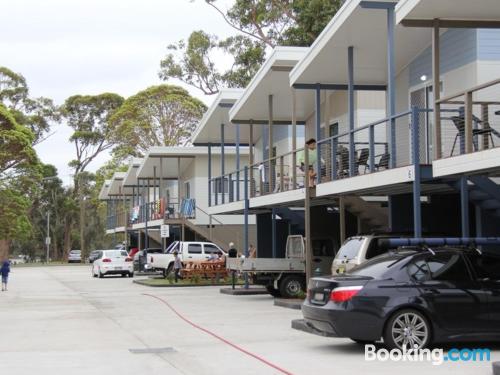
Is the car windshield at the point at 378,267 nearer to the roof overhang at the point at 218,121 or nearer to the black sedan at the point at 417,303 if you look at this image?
the black sedan at the point at 417,303

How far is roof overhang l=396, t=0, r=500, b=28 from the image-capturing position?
592 inches

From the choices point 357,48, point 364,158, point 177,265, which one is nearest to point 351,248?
point 364,158

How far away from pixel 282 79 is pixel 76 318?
10.4 meters

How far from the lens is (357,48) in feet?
68.2

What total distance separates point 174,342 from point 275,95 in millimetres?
14907

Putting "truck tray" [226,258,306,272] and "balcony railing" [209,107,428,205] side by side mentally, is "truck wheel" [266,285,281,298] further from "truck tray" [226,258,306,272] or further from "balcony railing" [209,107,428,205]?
"balcony railing" [209,107,428,205]

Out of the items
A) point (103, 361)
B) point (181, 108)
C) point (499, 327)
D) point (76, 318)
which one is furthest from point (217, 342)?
point (181, 108)

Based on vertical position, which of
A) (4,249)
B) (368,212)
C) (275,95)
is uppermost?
(275,95)

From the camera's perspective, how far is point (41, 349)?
13344 mm

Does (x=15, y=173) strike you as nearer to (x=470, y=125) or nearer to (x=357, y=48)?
(x=357, y=48)

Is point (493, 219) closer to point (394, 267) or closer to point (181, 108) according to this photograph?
point (394, 267)

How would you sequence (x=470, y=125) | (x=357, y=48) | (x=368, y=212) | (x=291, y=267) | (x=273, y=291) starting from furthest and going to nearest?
(x=273, y=291), (x=291, y=267), (x=368, y=212), (x=357, y=48), (x=470, y=125)

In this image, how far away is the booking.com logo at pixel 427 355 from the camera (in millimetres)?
10945

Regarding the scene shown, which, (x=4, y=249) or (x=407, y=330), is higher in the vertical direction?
(x=4, y=249)
